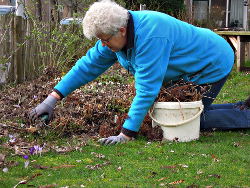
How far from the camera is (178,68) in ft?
16.5

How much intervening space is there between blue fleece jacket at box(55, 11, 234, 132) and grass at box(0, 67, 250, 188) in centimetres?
40

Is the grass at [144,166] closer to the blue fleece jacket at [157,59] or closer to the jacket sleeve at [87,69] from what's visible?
the blue fleece jacket at [157,59]

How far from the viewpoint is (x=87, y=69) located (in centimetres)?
531

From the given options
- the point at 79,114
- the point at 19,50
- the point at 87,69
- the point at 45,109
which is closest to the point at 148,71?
the point at 87,69

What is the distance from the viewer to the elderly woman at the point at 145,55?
457cm

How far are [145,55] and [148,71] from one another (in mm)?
151

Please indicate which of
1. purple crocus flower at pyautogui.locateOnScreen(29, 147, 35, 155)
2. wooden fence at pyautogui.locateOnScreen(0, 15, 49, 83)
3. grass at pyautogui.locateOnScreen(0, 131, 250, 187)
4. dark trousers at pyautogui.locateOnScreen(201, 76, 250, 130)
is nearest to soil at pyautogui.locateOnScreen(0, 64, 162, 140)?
grass at pyautogui.locateOnScreen(0, 131, 250, 187)

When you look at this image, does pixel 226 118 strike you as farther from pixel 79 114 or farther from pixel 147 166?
pixel 147 166

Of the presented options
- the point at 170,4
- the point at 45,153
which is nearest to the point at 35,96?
the point at 45,153

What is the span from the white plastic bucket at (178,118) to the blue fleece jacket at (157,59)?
316mm

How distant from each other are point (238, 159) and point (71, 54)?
6.40 meters

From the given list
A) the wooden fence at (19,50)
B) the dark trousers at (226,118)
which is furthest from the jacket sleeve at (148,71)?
the wooden fence at (19,50)

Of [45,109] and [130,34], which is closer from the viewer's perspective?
[130,34]

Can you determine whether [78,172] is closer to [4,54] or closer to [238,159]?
[238,159]
